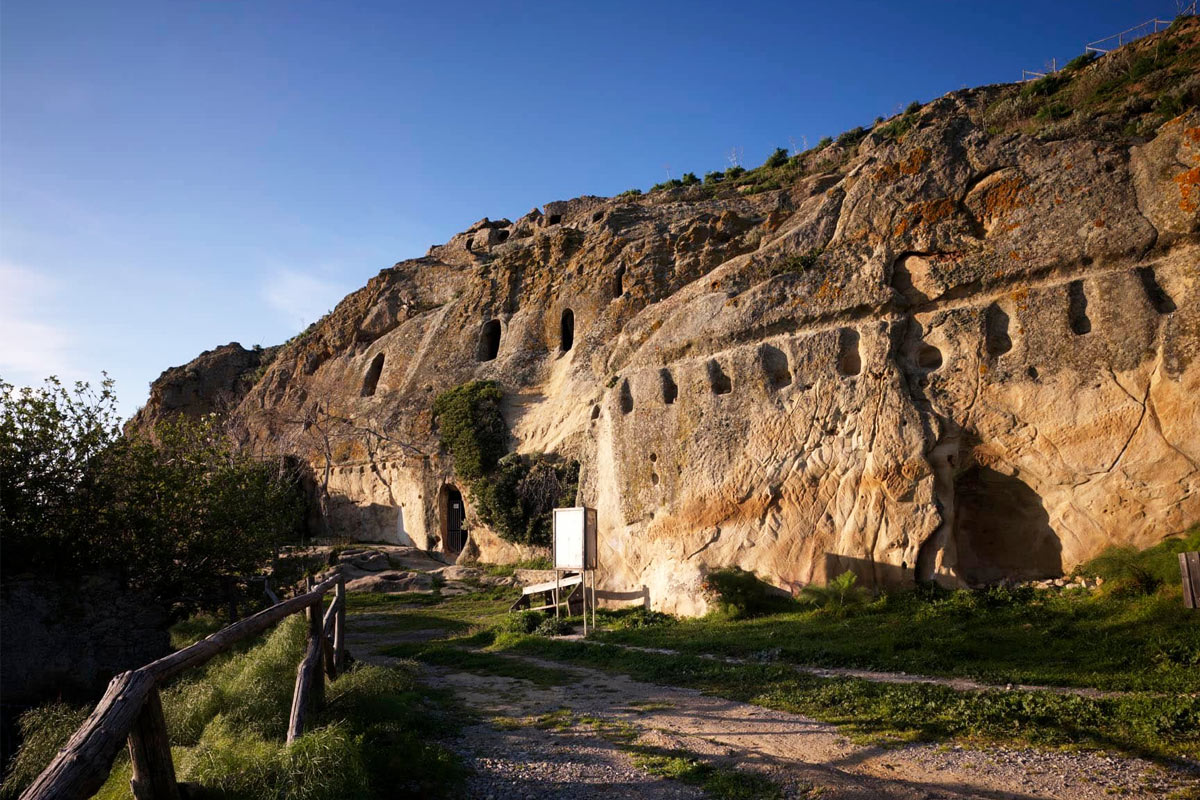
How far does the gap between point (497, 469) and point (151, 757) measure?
2331cm

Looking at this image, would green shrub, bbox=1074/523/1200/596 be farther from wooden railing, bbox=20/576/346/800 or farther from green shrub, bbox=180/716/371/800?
wooden railing, bbox=20/576/346/800

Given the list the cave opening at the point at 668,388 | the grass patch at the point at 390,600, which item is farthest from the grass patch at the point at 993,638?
the grass patch at the point at 390,600

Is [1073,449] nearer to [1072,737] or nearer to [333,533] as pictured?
[1072,737]

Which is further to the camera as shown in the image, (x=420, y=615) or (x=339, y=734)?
(x=420, y=615)

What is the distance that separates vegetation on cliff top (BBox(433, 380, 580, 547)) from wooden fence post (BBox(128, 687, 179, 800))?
1944 cm

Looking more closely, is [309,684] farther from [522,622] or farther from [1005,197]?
[1005,197]

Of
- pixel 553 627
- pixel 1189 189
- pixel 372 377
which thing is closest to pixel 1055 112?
pixel 1189 189

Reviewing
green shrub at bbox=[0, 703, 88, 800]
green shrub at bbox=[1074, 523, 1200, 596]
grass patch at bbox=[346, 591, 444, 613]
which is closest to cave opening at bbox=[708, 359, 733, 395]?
green shrub at bbox=[1074, 523, 1200, 596]

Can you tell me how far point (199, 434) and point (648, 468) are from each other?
32.7 ft

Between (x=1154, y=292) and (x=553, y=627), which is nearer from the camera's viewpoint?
(x=1154, y=292)

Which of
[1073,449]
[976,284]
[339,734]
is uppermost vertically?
[976,284]

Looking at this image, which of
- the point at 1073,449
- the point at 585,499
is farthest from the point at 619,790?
the point at 585,499

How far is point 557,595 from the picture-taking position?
16.5 metres

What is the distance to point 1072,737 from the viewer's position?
240 inches
